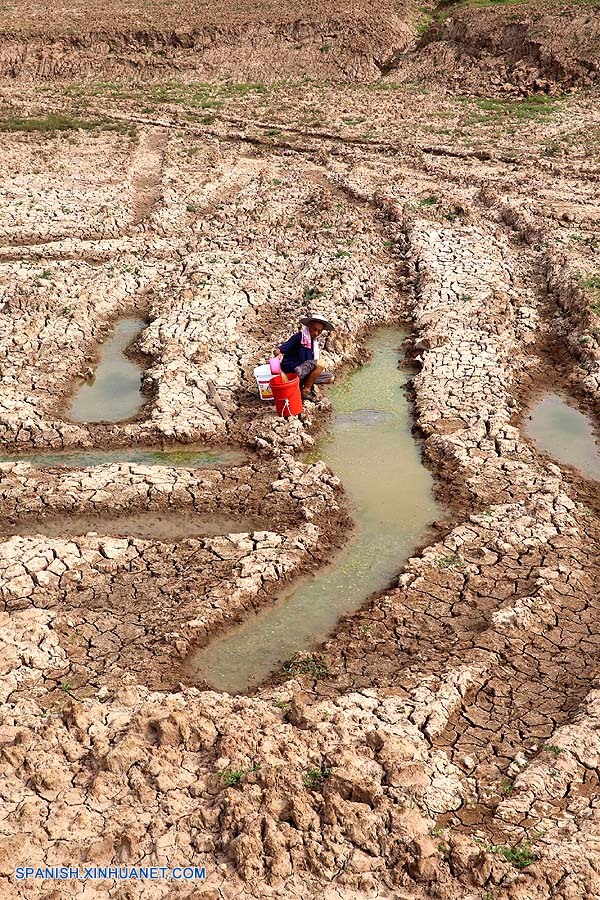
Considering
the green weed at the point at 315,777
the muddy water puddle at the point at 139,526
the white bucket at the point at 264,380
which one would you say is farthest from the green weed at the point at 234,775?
the white bucket at the point at 264,380

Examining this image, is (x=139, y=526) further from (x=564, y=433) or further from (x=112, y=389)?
(x=564, y=433)

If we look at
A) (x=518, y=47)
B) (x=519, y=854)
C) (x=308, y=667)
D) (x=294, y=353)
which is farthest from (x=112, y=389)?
(x=518, y=47)

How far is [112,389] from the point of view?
11047 mm

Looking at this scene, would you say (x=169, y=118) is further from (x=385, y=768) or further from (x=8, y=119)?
(x=385, y=768)

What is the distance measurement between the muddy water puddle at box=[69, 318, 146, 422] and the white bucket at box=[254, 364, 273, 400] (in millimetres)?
1609

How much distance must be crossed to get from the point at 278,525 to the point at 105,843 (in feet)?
12.9

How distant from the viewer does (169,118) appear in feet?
76.6

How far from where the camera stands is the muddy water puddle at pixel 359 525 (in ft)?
23.1

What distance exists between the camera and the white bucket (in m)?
10.1

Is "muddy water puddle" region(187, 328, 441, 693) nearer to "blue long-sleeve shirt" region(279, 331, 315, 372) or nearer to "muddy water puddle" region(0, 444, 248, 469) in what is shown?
"blue long-sleeve shirt" region(279, 331, 315, 372)

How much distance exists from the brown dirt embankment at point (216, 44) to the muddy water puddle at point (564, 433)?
20781 mm

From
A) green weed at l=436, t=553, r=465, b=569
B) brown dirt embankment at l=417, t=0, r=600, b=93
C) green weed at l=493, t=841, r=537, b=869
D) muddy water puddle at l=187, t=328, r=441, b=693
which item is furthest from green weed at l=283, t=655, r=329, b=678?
brown dirt embankment at l=417, t=0, r=600, b=93

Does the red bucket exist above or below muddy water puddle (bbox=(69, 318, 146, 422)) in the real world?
above

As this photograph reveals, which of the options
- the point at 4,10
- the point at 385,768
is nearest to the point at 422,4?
the point at 4,10
